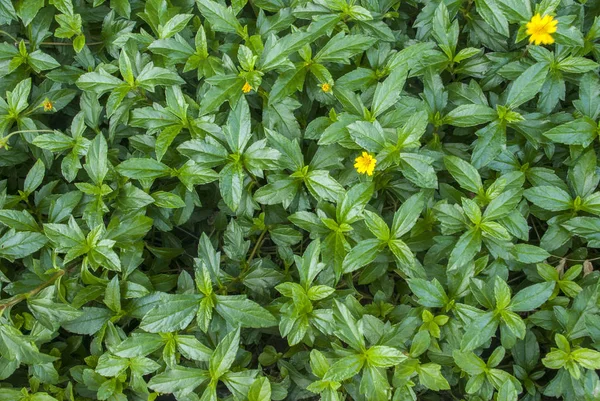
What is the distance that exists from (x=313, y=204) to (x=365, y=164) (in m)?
0.30

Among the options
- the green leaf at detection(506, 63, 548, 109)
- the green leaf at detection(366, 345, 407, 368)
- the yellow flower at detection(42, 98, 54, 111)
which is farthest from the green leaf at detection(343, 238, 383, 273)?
the yellow flower at detection(42, 98, 54, 111)

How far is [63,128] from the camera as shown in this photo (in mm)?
2305

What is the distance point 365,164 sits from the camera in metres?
1.76

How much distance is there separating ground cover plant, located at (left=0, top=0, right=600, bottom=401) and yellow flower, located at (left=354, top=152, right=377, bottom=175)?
0.01 meters

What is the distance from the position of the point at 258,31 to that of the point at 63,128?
94cm

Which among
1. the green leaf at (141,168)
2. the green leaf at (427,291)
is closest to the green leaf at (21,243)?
the green leaf at (141,168)

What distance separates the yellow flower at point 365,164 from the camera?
1739 mm

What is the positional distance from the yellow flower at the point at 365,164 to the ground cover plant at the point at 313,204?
0.01 metres

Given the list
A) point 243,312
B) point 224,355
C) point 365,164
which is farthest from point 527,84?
point 224,355

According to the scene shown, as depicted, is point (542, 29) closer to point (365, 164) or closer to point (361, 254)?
point (365, 164)

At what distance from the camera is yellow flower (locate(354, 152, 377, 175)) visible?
174 cm

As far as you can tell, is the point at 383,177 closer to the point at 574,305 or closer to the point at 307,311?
the point at 307,311

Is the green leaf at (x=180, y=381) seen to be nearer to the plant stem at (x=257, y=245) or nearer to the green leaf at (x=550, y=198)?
the plant stem at (x=257, y=245)

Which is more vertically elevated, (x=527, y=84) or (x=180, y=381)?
(x=527, y=84)
